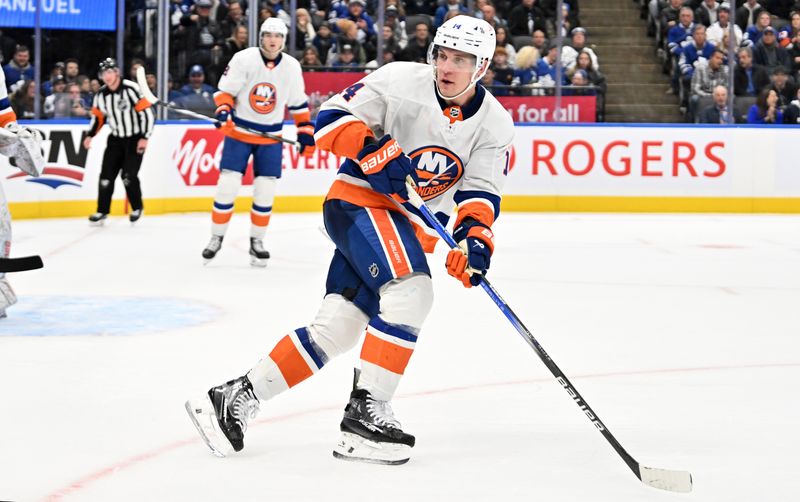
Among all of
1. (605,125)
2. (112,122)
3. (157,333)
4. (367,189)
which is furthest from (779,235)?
(367,189)

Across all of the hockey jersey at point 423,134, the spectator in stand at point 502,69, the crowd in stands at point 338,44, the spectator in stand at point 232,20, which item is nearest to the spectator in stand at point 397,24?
the crowd in stands at point 338,44

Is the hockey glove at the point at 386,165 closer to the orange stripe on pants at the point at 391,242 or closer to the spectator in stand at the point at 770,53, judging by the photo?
the orange stripe on pants at the point at 391,242

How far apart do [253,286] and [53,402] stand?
2.57 m

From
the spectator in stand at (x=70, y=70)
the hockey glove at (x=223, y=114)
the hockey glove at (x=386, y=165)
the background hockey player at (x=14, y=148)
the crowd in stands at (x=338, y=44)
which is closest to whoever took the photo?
the hockey glove at (x=386, y=165)

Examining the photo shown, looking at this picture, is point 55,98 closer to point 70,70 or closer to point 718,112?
point 70,70

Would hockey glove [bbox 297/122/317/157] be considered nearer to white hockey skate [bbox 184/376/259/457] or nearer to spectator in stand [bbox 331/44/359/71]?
spectator in stand [bbox 331/44/359/71]

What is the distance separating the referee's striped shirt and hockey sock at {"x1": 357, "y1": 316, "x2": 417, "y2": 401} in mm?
6012

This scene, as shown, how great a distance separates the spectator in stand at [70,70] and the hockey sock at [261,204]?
3.34 metres

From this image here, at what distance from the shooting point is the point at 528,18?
36.5ft

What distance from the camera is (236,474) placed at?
292 centimetres

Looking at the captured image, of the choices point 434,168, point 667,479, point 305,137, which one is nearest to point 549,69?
point 305,137

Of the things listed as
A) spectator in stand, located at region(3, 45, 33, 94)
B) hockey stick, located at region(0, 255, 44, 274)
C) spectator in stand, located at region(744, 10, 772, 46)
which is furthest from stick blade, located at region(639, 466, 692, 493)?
spectator in stand, located at region(744, 10, 772, 46)

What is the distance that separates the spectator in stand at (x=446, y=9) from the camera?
10.9 meters

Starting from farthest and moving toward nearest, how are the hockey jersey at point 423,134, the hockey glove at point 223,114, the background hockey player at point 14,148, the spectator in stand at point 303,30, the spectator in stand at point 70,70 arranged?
the spectator in stand at point 303,30
the spectator in stand at point 70,70
the hockey glove at point 223,114
the background hockey player at point 14,148
the hockey jersey at point 423,134
